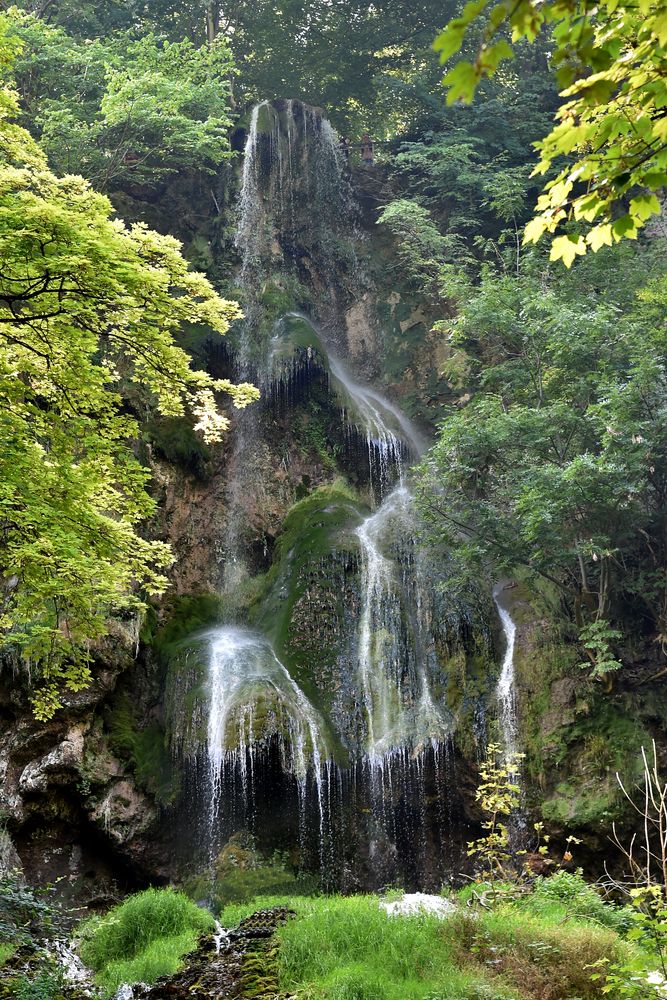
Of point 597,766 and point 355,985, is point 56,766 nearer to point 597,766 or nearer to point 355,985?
point 355,985

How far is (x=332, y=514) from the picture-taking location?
586 inches

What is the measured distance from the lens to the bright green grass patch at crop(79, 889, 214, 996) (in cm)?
692

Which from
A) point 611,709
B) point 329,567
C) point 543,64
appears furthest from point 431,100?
point 611,709

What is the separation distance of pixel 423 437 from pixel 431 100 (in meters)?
9.91

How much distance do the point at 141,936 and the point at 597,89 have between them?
322 inches

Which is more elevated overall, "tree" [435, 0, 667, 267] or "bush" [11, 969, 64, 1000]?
"tree" [435, 0, 667, 267]

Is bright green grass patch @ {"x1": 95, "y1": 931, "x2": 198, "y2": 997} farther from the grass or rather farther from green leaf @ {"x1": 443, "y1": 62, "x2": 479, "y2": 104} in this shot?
green leaf @ {"x1": 443, "y1": 62, "x2": 479, "y2": 104}

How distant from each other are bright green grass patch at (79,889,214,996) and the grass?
143 centimetres

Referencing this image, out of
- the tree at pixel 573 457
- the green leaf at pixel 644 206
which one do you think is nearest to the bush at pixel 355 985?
the green leaf at pixel 644 206

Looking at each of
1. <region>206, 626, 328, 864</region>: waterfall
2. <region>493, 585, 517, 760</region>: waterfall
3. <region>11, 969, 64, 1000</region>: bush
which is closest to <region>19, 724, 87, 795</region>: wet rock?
<region>206, 626, 328, 864</region>: waterfall

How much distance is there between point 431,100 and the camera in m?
20.7

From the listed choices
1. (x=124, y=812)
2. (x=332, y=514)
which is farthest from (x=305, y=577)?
(x=124, y=812)

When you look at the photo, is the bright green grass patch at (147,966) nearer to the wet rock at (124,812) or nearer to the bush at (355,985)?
the bush at (355,985)

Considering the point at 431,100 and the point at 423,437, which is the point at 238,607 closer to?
the point at 423,437
